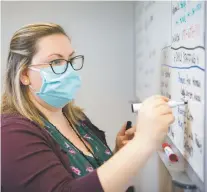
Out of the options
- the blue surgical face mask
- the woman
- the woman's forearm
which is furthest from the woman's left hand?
the woman's forearm

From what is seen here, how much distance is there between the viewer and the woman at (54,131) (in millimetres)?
675

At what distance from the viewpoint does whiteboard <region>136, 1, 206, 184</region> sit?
0.81 metres

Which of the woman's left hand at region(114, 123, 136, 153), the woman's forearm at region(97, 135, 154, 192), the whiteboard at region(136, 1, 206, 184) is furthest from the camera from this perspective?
the woman's left hand at region(114, 123, 136, 153)

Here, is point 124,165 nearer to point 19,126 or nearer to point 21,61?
point 19,126

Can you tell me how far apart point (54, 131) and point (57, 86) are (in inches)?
7.1

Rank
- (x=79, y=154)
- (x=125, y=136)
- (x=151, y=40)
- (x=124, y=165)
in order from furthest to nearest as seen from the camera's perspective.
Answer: (x=151, y=40) < (x=125, y=136) < (x=79, y=154) < (x=124, y=165)

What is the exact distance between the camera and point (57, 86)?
102cm

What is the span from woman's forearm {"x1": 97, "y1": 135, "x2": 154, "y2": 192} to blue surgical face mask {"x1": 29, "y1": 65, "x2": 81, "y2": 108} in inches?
16.7

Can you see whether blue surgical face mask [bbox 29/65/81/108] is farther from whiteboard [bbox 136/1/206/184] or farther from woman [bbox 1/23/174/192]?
whiteboard [bbox 136/1/206/184]

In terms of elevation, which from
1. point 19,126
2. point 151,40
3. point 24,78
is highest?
point 151,40

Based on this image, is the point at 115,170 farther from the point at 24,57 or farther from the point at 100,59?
the point at 100,59

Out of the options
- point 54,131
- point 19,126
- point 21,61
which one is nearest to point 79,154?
point 54,131

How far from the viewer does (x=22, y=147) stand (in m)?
0.70

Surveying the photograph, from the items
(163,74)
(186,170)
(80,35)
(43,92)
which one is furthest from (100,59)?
(186,170)
